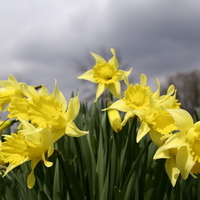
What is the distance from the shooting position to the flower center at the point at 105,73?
5.75 feet

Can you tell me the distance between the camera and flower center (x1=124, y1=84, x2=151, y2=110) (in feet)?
4.36

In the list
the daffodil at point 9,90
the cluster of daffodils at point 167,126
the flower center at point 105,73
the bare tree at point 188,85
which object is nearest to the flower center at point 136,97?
the cluster of daffodils at point 167,126

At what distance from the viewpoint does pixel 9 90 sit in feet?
5.17

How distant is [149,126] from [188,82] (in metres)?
16.9

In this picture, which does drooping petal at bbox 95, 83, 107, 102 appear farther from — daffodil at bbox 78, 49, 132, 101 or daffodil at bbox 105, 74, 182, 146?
daffodil at bbox 105, 74, 182, 146

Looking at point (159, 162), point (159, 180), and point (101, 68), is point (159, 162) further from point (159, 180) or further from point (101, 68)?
point (101, 68)

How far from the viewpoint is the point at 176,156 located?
3.39 ft

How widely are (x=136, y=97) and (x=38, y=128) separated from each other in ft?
1.58

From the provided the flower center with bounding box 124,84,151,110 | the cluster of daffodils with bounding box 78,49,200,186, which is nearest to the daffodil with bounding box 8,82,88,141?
the cluster of daffodils with bounding box 78,49,200,186

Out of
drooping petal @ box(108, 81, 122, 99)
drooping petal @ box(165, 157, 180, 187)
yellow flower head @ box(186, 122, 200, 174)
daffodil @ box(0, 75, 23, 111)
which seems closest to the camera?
yellow flower head @ box(186, 122, 200, 174)

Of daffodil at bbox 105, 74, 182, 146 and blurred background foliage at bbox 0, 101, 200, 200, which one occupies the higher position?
daffodil at bbox 105, 74, 182, 146

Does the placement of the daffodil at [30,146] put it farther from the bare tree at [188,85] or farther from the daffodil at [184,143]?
the bare tree at [188,85]

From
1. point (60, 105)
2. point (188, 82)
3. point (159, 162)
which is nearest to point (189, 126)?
point (159, 162)

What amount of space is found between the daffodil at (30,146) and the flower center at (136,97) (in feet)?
1.40
